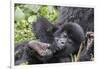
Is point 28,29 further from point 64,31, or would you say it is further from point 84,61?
point 84,61

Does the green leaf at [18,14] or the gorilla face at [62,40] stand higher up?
the green leaf at [18,14]

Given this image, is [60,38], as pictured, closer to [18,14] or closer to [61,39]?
[61,39]

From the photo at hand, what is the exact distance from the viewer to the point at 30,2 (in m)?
2.09

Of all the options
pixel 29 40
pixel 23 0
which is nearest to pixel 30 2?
pixel 23 0

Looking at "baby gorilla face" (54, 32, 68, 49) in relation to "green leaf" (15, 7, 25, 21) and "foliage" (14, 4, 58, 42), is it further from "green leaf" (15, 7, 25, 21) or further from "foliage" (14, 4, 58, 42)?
"green leaf" (15, 7, 25, 21)

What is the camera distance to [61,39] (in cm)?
220

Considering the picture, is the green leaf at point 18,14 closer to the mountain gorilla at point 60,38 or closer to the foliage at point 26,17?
the foliage at point 26,17

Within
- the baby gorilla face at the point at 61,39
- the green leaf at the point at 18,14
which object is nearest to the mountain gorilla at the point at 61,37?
the baby gorilla face at the point at 61,39

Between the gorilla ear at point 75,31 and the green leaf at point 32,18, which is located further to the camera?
the gorilla ear at point 75,31

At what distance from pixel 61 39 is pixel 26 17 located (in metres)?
0.45

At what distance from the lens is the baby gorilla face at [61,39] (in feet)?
7.16

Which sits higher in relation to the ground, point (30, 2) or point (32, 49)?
point (30, 2)

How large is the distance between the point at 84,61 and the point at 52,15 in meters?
0.65

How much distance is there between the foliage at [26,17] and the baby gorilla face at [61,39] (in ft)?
0.78
